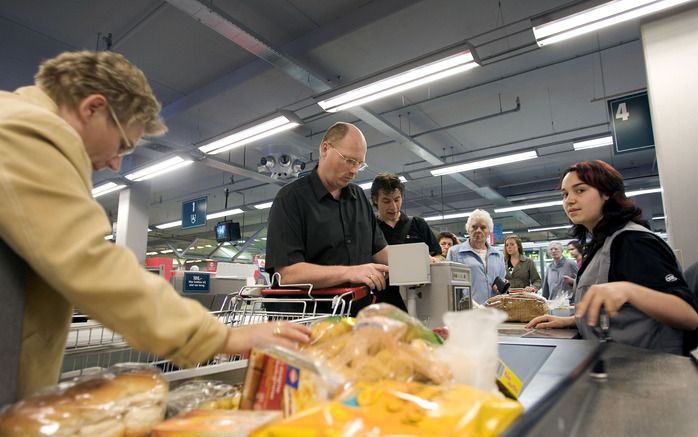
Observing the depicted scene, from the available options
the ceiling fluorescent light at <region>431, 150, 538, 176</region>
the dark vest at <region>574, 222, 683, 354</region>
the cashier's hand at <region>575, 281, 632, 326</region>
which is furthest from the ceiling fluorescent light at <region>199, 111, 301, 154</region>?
the cashier's hand at <region>575, 281, 632, 326</region>

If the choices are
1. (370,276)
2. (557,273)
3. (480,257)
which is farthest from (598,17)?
(557,273)

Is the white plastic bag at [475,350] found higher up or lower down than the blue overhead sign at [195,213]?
lower down

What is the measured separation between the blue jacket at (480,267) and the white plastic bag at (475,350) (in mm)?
3915

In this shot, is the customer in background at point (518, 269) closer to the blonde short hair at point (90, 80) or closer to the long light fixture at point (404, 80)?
the long light fixture at point (404, 80)

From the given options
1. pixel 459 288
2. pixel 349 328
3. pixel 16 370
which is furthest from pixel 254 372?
pixel 459 288

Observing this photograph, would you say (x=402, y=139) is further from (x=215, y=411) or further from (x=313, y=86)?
(x=215, y=411)

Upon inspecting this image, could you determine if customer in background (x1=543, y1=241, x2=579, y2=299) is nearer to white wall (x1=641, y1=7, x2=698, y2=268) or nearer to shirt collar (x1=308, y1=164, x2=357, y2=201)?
white wall (x1=641, y1=7, x2=698, y2=268)

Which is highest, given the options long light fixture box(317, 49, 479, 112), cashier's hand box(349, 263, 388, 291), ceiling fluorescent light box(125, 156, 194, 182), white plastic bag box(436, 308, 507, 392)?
long light fixture box(317, 49, 479, 112)

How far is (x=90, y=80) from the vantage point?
884 millimetres

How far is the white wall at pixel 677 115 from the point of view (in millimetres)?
3707

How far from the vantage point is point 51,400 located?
1.86 feet

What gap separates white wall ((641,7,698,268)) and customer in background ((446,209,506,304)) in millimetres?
1716

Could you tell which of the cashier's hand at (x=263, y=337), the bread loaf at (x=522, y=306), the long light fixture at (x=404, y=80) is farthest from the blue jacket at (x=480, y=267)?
the cashier's hand at (x=263, y=337)

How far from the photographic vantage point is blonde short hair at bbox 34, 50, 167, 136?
0.88m
